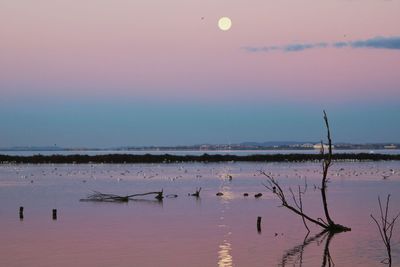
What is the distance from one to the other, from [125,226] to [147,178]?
165 feet

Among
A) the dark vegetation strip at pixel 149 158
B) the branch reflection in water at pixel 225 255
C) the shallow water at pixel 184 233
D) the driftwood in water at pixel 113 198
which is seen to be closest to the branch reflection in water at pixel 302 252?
the shallow water at pixel 184 233

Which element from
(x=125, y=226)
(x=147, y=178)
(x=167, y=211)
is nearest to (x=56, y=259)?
(x=125, y=226)

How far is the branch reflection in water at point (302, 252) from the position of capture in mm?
26453

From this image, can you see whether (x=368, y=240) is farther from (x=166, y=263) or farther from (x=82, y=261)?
(x=82, y=261)

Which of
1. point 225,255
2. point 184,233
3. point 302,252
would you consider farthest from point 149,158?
point 225,255

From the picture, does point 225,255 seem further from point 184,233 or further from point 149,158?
point 149,158

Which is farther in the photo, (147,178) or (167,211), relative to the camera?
(147,178)

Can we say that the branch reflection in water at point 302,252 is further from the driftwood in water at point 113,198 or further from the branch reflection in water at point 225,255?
the driftwood in water at point 113,198

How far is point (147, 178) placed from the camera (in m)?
87.3

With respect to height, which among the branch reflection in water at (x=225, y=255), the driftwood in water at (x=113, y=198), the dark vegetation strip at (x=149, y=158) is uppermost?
the dark vegetation strip at (x=149, y=158)

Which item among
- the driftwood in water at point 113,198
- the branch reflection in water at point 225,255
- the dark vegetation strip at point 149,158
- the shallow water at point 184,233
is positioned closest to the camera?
→ the branch reflection in water at point 225,255

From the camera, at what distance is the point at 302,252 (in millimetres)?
28812

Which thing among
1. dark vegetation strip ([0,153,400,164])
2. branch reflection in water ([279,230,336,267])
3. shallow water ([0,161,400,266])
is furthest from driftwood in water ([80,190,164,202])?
dark vegetation strip ([0,153,400,164])

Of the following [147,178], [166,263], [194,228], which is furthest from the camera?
[147,178]
